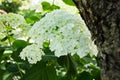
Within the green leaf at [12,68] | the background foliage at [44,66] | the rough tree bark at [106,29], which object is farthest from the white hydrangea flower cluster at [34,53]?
the rough tree bark at [106,29]

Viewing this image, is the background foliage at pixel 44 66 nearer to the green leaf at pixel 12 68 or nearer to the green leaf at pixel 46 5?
the green leaf at pixel 12 68

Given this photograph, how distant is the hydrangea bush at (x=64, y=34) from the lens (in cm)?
162

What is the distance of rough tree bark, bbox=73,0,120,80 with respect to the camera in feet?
3.93

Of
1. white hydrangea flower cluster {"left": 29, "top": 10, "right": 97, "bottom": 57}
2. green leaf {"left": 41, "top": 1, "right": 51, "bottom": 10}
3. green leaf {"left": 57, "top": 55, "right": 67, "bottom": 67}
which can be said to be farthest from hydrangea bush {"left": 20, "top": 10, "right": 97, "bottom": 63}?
green leaf {"left": 41, "top": 1, "right": 51, "bottom": 10}

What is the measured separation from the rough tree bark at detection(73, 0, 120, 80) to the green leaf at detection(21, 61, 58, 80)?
68 cm

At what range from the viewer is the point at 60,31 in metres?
1.66

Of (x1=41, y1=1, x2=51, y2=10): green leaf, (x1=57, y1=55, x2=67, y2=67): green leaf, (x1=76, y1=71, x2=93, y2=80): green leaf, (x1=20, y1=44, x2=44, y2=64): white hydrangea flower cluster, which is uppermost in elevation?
(x1=41, y1=1, x2=51, y2=10): green leaf

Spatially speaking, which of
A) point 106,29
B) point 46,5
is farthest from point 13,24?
point 106,29

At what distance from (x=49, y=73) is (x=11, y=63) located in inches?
11.9

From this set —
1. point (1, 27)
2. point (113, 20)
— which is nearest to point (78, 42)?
point (113, 20)

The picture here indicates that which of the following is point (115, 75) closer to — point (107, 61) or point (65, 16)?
point (107, 61)

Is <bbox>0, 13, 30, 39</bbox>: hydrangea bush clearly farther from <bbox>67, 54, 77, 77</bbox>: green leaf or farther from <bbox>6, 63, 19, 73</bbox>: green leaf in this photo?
<bbox>67, 54, 77, 77</bbox>: green leaf

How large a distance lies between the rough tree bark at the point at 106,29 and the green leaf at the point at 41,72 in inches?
26.7

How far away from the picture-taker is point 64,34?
1653 millimetres
